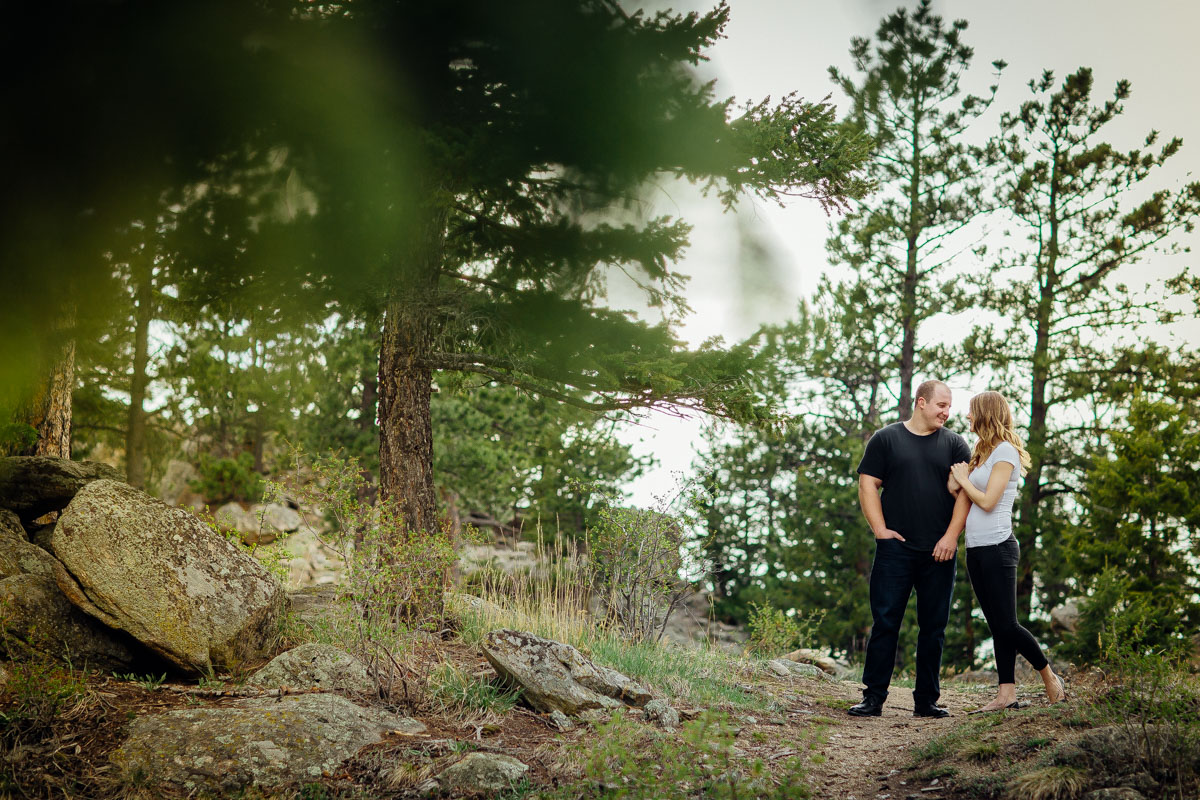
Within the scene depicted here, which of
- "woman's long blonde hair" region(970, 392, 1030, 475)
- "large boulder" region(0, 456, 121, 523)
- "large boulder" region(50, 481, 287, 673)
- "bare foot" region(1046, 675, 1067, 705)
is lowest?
"bare foot" region(1046, 675, 1067, 705)

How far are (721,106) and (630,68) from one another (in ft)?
0.73

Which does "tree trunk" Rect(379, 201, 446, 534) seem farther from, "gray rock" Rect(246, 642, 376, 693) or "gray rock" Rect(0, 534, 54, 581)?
"gray rock" Rect(0, 534, 54, 581)

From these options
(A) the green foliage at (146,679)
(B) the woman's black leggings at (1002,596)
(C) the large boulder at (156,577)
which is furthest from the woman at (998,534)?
(A) the green foliage at (146,679)

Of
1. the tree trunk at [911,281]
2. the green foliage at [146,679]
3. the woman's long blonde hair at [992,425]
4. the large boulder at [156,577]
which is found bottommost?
the green foliage at [146,679]

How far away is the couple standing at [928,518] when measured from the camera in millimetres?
5141

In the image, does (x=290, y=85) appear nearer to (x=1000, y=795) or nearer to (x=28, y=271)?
(x=28, y=271)

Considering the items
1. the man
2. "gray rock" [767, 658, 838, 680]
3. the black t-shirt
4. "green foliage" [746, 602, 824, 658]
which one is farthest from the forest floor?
"green foliage" [746, 602, 824, 658]

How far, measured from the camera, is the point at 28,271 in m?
1.18

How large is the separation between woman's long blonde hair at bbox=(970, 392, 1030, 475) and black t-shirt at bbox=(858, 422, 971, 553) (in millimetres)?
378

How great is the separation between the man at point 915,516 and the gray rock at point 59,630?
4638 mm

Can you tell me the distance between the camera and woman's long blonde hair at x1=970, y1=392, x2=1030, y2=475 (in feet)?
16.8

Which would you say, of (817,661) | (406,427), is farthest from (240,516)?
(817,661)

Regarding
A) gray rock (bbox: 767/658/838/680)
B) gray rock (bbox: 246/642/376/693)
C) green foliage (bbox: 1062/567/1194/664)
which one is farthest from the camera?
green foliage (bbox: 1062/567/1194/664)

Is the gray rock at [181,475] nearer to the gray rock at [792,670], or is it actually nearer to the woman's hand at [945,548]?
the gray rock at [792,670]
